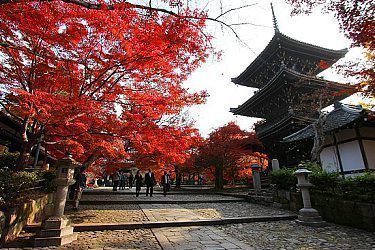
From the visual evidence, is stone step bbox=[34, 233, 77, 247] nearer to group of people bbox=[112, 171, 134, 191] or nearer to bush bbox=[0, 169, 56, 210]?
bush bbox=[0, 169, 56, 210]

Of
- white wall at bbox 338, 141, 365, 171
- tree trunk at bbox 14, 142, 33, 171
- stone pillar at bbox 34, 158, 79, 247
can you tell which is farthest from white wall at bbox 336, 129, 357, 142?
tree trunk at bbox 14, 142, 33, 171

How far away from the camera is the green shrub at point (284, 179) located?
34.4ft

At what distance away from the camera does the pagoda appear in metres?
16.5

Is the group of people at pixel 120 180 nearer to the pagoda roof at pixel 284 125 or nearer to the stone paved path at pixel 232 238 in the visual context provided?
the pagoda roof at pixel 284 125

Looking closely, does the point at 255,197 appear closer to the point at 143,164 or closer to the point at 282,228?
the point at 282,228

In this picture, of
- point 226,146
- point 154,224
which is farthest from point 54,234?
point 226,146

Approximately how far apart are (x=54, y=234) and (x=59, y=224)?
0.23 m

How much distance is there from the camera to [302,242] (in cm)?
558

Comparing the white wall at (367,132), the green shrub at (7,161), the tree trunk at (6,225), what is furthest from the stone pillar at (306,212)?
the green shrub at (7,161)

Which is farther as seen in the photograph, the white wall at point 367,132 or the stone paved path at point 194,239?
the white wall at point 367,132

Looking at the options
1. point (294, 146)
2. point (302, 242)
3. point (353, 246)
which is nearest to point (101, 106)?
point (302, 242)

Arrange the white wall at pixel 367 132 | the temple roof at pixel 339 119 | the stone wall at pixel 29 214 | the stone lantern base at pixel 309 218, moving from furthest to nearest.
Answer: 1. the white wall at pixel 367 132
2. the temple roof at pixel 339 119
3. the stone lantern base at pixel 309 218
4. the stone wall at pixel 29 214

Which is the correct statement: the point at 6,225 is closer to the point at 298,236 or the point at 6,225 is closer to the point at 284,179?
the point at 298,236

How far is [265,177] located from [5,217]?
18876mm
